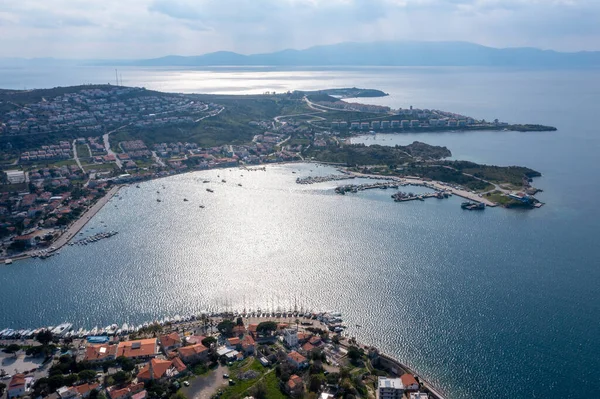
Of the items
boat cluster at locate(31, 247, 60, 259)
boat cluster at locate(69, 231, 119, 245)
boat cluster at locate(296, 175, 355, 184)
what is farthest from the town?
boat cluster at locate(296, 175, 355, 184)

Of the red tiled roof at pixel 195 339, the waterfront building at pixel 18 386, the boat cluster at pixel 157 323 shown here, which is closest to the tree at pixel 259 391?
the red tiled roof at pixel 195 339

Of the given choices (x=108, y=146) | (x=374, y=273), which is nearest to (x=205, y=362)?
(x=374, y=273)

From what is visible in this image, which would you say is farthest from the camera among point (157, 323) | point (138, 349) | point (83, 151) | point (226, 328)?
point (83, 151)

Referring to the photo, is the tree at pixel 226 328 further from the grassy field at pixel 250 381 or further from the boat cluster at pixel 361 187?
the boat cluster at pixel 361 187

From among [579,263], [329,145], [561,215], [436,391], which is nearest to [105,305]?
[436,391]

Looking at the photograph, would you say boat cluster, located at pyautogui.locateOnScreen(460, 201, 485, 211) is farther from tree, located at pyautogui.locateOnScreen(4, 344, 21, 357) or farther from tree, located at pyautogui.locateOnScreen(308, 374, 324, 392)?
tree, located at pyautogui.locateOnScreen(4, 344, 21, 357)

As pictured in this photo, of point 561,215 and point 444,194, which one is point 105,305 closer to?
point 444,194

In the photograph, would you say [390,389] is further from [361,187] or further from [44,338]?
[361,187]
